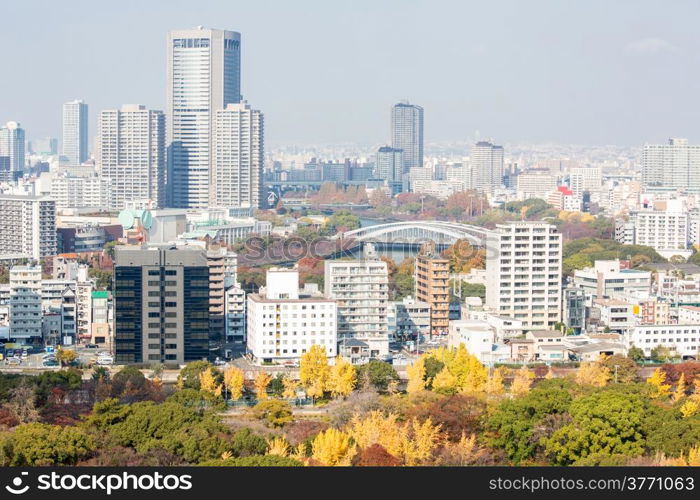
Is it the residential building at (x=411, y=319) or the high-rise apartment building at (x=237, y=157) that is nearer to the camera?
the residential building at (x=411, y=319)

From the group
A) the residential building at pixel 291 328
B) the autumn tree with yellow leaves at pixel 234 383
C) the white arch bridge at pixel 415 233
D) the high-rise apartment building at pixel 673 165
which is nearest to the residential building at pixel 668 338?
the residential building at pixel 291 328

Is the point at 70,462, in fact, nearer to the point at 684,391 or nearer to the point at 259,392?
the point at 259,392

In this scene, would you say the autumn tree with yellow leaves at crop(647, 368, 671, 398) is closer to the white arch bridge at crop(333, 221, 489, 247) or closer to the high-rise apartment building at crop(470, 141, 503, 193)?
the white arch bridge at crop(333, 221, 489, 247)

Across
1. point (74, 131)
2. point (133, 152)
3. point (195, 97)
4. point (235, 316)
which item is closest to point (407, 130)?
point (74, 131)

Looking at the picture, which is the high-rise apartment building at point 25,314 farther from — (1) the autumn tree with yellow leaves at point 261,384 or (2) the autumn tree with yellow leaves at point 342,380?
(2) the autumn tree with yellow leaves at point 342,380

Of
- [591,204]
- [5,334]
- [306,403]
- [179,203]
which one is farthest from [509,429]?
[591,204]
